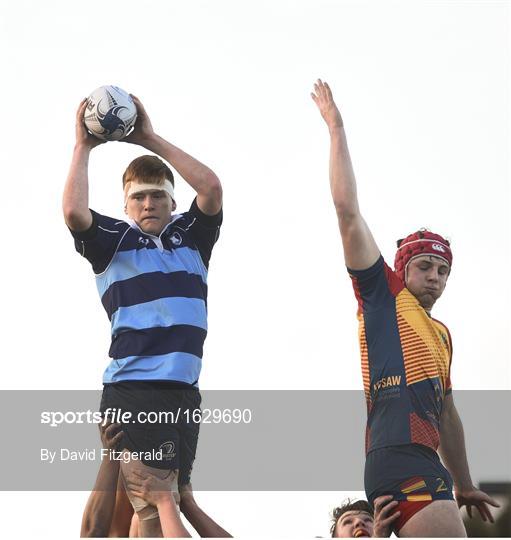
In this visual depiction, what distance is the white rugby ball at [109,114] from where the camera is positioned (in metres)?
7.27

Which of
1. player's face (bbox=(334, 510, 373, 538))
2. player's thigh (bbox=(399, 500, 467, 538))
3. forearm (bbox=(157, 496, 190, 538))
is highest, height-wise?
player's face (bbox=(334, 510, 373, 538))

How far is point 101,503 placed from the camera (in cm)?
690

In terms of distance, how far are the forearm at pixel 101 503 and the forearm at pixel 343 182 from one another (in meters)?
2.15

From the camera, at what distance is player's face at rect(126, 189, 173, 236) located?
739cm

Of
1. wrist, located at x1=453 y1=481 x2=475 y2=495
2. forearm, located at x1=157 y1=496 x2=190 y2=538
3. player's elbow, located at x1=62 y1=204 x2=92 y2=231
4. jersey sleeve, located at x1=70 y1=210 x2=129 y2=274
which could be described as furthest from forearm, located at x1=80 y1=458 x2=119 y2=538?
wrist, located at x1=453 y1=481 x2=475 y2=495

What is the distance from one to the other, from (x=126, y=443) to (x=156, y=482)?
30cm

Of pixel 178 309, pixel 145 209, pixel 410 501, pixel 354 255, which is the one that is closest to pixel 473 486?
pixel 410 501

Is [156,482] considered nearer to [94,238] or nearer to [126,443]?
[126,443]

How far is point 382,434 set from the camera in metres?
6.43

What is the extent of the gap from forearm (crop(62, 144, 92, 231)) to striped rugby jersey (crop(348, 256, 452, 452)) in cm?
178

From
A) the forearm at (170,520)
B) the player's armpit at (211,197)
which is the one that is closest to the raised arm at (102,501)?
the forearm at (170,520)

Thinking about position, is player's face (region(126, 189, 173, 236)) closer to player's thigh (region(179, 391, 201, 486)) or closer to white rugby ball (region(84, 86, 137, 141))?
white rugby ball (region(84, 86, 137, 141))

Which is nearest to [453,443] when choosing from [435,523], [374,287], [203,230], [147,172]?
[435,523]

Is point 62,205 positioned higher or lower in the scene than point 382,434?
higher
